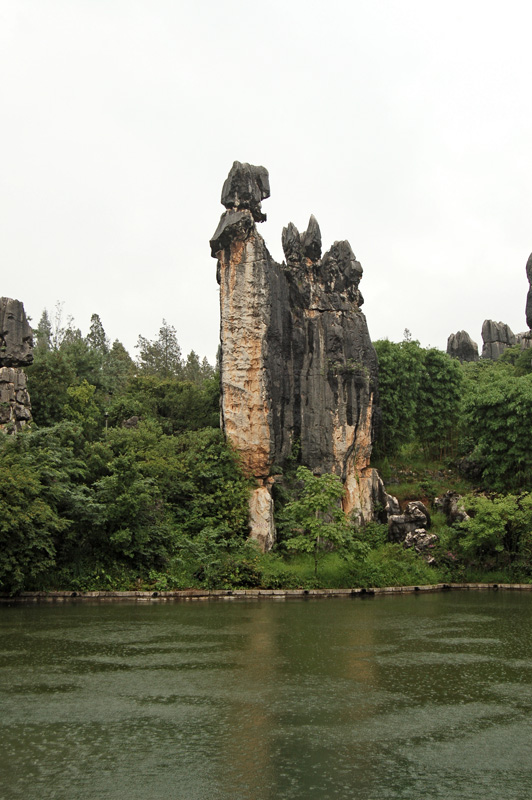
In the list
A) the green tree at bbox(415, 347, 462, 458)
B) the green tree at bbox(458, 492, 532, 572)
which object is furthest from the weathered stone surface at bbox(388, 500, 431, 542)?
the green tree at bbox(415, 347, 462, 458)

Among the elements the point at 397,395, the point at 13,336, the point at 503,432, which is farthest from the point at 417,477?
the point at 13,336

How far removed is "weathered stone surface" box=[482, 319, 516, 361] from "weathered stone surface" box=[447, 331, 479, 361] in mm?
2193

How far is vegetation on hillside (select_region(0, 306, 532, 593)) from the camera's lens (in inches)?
906

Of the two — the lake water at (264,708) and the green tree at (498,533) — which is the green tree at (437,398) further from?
the lake water at (264,708)

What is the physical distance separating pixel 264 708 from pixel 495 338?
6126 centimetres

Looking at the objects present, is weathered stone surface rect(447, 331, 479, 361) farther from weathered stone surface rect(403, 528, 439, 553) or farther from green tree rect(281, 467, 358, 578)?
green tree rect(281, 467, 358, 578)

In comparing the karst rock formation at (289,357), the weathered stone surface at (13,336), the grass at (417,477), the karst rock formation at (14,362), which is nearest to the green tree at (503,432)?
the grass at (417,477)

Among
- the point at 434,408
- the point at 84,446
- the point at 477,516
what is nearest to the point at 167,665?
the point at 84,446

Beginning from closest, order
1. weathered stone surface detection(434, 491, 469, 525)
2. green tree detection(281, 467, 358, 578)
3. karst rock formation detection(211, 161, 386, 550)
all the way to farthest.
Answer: green tree detection(281, 467, 358, 578)
weathered stone surface detection(434, 491, 469, 525)
karst rock formation detection(211, 161, 386, 550)

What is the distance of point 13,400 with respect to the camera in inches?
1094

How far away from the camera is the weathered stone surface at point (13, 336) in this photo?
2869 centimetres

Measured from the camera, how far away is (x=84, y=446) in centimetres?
2702

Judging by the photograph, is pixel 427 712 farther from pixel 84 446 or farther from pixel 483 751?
pixel 84 446

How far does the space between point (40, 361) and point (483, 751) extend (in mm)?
27582
